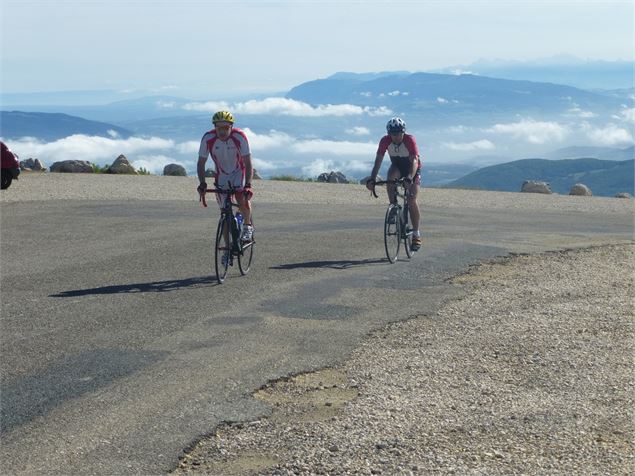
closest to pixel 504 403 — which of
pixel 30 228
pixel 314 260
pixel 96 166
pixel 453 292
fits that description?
pixel 453 292

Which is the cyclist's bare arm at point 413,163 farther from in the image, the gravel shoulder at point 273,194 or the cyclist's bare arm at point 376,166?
the gravel shoulder at point 273,194

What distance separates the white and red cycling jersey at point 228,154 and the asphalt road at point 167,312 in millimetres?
1269

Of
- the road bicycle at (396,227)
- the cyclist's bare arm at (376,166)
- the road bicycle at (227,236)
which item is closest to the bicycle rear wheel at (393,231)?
the road bicycle at (396,227)

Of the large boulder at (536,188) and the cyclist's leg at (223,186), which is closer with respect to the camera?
the cyclist's leg at (223,186)

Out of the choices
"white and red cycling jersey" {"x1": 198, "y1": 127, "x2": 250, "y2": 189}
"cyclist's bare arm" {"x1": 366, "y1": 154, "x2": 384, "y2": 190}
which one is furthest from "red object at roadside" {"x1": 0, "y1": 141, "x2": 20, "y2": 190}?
"cyclist's bare arm" {"x1": 366, "y1": 154, "x2": 384, "y2": 190}

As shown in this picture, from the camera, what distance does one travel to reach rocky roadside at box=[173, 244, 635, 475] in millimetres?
5122

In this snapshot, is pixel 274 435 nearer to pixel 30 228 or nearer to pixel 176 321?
pixel 176 321

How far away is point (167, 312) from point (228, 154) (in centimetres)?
246

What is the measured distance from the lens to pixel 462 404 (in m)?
6.14

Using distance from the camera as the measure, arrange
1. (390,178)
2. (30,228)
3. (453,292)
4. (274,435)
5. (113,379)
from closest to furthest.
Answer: (274,435), (113,379), (453,292), (390,178), (30,228)

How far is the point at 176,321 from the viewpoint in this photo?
341 inches

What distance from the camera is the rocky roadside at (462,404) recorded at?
5122 millimetres

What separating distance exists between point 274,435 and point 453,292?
5.27 m

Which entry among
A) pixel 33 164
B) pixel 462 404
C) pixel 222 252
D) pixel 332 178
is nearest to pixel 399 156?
pixel 222 252
